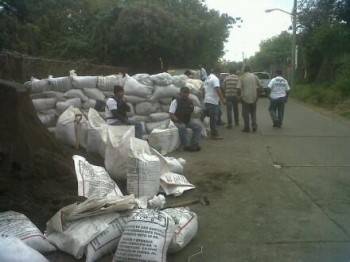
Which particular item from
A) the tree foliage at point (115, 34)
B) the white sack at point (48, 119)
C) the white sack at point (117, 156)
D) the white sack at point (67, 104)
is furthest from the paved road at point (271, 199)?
the tree foliage at point (115, 34)

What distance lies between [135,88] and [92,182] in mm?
4321

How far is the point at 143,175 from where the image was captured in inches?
214

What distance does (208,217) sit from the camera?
500 cm

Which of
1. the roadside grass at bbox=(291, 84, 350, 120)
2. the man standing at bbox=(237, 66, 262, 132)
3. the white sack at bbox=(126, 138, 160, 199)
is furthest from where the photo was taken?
the roadside grass at bbox=(291, 84, 350, 120)

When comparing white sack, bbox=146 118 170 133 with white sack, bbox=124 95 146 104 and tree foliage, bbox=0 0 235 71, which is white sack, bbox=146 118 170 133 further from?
tree foliage, bbox=0 0 235 71

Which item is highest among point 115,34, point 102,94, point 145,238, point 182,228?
point 115,34

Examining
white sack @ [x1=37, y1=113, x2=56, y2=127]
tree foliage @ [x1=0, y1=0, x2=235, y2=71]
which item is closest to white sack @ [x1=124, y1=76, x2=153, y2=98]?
white sack @ [x1=37, y1=113, x2=56, y2=127]

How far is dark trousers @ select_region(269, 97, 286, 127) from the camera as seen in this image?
38.5 ft

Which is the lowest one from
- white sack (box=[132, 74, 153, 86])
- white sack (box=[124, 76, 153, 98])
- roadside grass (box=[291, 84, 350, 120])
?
roadside grass (box=[291, 84, 350, 120])

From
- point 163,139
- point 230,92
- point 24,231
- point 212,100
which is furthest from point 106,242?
point 230,92

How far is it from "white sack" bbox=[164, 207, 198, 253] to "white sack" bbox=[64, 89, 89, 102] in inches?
207

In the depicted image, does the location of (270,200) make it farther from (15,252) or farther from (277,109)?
(277,109)

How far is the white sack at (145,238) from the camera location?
11.9ft

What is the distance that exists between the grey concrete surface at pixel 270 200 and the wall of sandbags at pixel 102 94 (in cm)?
124
